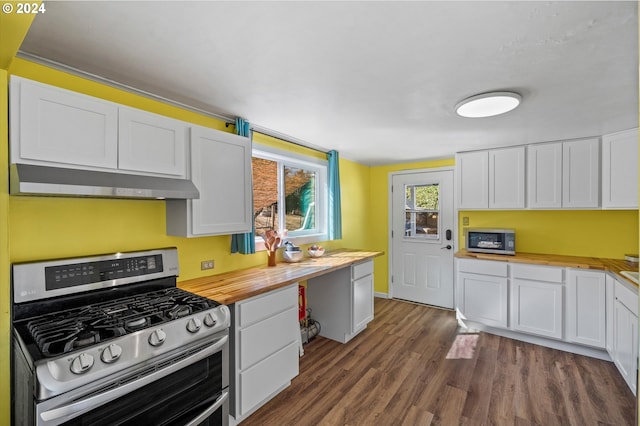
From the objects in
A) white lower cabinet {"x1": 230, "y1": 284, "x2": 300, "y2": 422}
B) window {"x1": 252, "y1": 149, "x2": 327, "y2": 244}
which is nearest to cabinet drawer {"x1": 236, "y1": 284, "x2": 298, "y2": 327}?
white lower cabinet {"x1": 230, "y1": 284, "x2": 300, "y2": 422}

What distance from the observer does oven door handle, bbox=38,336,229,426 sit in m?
1.07

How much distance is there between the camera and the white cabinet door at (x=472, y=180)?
3715 millimetres

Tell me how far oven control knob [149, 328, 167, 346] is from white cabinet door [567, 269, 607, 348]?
3737mm

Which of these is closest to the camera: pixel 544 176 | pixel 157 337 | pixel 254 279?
pixel 157 337

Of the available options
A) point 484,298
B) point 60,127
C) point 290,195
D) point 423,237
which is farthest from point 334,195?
point 60,127

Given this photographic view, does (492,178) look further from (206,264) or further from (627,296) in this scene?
(206,264)

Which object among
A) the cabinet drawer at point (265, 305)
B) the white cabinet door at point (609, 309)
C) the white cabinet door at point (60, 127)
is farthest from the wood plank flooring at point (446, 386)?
the white cabinet door at point (60, 127)

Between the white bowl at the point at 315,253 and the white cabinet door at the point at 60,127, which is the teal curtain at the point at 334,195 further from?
the white cabinet door at the point at 60,127

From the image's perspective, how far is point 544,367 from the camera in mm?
2740

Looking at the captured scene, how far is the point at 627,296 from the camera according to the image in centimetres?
236

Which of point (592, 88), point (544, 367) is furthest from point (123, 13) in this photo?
point (544, 367)

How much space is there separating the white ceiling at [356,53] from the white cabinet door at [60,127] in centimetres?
29

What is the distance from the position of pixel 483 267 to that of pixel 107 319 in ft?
12.1

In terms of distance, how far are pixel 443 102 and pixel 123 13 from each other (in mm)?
2032
